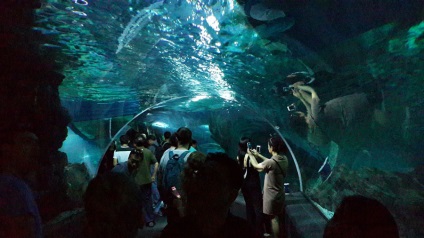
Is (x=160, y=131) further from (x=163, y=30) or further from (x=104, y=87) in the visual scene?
(x=163, y=30)

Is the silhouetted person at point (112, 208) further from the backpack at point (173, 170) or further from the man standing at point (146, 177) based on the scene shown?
the man standing at point (146, 177)

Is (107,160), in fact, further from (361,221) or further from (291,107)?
(361,221)

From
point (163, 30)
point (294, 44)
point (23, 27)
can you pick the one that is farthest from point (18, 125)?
point (294, 44)

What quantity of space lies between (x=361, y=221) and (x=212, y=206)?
0.98 meters

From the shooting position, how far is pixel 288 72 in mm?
7004

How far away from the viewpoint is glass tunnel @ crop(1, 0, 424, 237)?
4.85 m

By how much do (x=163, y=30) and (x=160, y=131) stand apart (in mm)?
16678

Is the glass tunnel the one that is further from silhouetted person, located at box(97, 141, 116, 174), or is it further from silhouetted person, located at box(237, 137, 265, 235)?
silhouetted person, located at box(237, 137, 265, 235)

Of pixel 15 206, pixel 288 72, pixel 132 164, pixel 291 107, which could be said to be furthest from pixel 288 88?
pixel 15 206

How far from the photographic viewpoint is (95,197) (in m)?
1.94

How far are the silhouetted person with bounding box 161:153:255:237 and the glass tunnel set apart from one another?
10.8 ft

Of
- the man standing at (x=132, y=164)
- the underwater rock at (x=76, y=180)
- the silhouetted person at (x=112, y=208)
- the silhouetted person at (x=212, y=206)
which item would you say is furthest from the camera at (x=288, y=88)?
the underwater rock at (x=76, y=180)

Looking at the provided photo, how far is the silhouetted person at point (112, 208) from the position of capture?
6.23 feet

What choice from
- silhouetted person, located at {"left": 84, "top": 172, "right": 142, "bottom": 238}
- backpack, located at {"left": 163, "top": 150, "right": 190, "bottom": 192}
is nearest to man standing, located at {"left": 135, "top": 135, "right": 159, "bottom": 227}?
backpack, located at {"left": 163, "top": 150, "right": 190, "bottom": 192}
